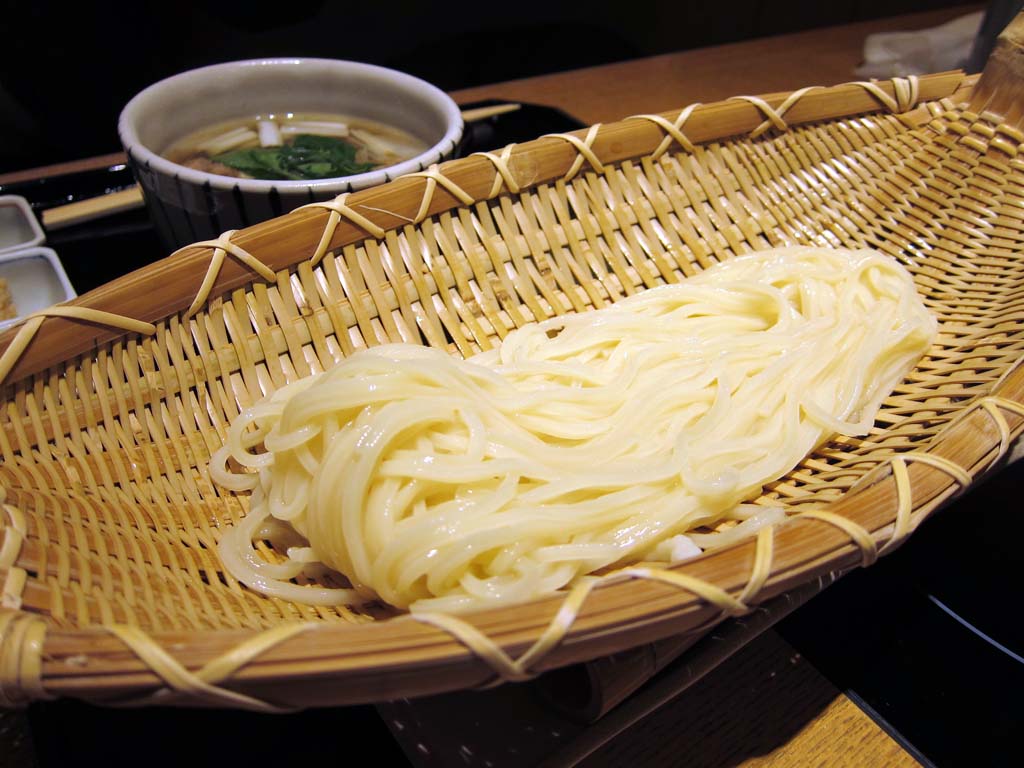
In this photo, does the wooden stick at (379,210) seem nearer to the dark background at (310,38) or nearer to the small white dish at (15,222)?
the small white dish at (15,222)

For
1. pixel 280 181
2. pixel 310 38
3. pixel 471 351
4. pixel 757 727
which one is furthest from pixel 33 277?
pixel 310 38

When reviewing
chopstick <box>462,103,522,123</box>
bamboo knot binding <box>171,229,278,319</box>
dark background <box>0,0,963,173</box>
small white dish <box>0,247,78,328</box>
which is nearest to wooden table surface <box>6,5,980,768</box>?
bamboo knot binding <box>171,229,278,319</box>

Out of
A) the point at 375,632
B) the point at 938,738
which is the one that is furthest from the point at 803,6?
the point at 375,632

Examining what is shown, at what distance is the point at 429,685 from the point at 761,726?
66 centimetres

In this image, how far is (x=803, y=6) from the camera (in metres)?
4.75

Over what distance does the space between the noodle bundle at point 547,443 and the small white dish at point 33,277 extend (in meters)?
0.67

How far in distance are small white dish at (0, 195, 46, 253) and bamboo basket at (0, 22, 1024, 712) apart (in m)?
0.78

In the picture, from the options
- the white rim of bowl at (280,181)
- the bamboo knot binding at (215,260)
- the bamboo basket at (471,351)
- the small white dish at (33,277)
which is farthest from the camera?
the small white dish at (33,277)

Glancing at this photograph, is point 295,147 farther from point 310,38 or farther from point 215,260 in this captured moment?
point 310,38

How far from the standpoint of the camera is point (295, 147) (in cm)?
177

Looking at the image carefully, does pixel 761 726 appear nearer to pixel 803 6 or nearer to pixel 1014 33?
pixel 1014 33

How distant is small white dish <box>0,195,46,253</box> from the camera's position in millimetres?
1701

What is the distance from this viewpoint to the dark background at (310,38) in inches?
101

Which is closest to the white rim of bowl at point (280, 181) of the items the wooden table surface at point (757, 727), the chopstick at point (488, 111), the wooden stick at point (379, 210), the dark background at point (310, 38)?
the wooden stick at point (379, 210)
